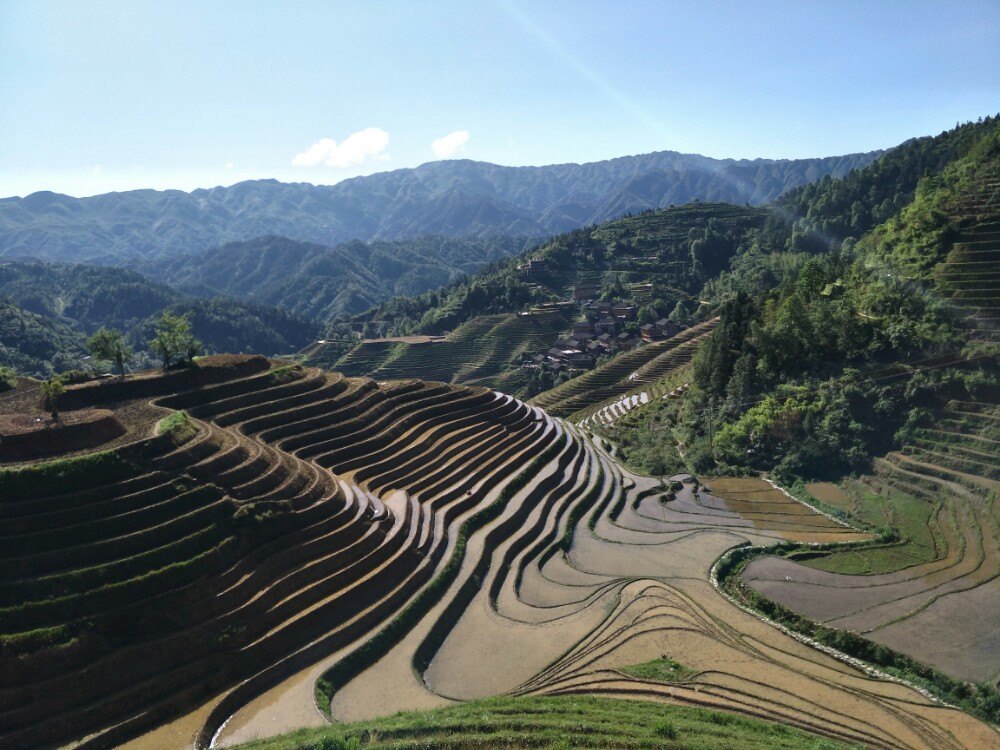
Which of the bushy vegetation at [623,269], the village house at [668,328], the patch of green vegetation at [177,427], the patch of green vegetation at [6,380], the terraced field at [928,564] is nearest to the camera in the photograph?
the terraced field at [928,564]

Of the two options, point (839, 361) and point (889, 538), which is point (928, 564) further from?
point (839, 361)

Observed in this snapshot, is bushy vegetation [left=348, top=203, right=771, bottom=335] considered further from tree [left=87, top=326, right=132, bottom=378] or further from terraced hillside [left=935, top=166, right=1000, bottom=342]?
tree [left=87, top=326, right=132, bottom=378]

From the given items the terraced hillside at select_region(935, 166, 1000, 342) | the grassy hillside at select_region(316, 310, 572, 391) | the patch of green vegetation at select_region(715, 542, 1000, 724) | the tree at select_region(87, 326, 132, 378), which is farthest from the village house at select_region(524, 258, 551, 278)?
the patch of green vegetation at select_region(715, 542, 1000, 724)

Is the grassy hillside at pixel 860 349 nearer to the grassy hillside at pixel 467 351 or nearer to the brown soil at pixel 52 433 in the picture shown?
the brown soil at pixel 52 433

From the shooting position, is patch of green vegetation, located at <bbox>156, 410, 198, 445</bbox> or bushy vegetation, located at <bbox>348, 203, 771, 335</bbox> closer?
patch of green vegetation, located at <bbox>156, 410, 198, 445</bbox>

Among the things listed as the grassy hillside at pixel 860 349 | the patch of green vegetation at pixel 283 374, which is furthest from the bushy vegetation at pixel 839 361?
the patch of green vegetation at pixel 283 374

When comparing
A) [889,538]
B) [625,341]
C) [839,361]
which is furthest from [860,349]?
[625,341]
